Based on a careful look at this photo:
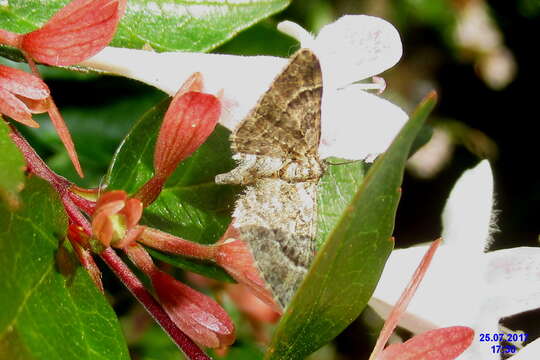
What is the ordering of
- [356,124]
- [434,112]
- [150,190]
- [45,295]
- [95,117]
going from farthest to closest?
1. [434,112]
2. [95,117]
3. [356,124]
4. [150,190]
5. [45,295]

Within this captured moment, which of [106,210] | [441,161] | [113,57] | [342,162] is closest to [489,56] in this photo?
[441,161]

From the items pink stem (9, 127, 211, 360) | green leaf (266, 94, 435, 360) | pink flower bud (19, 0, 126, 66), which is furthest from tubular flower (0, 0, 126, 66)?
green leaf (266, 94, 435, 360)

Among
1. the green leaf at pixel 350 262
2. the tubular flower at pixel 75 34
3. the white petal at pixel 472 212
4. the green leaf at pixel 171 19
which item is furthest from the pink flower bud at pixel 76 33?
the white petal at pixel 472 212

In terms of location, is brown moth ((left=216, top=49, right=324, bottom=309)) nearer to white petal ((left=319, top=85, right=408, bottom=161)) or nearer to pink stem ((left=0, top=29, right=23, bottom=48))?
white petal ((left=319, top=85, right=408, bottom=161))

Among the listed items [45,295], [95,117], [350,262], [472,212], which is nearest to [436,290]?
[472,212]

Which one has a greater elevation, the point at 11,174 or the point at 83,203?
the point at 11,174

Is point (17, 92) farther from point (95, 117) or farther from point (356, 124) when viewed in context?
point (95, 117)
